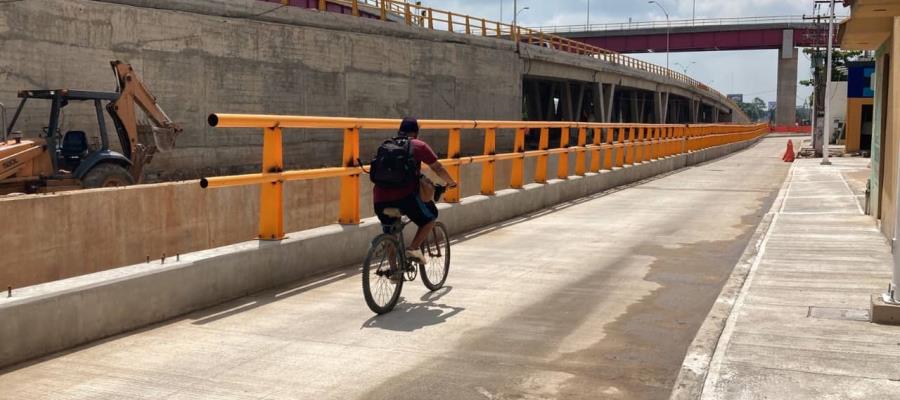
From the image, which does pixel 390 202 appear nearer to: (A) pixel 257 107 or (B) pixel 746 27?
(A) pixel 257 107

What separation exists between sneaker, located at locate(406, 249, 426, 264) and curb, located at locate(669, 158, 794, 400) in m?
2.47

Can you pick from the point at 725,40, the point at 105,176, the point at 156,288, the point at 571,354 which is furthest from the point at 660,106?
the point at 156,288

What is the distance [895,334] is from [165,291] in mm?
5539

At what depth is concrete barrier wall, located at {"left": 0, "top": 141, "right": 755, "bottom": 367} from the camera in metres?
5.54

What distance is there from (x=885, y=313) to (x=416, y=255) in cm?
378

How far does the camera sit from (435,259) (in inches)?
316

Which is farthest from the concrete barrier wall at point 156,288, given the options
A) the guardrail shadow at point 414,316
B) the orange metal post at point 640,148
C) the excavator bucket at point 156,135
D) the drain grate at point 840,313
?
the orange metal post at point 640,148

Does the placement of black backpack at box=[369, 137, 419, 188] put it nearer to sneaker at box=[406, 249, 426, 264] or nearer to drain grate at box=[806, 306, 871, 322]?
sneaker at box=[406, 249, 426, 264]

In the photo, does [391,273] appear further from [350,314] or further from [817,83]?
[817,83]

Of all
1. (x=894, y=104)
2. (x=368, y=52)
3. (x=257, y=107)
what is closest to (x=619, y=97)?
(x=368, y=52)

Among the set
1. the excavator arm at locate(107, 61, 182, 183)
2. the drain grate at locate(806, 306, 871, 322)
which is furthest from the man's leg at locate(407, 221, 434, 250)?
the excavator arm at locate(107, 61, 182, 183)

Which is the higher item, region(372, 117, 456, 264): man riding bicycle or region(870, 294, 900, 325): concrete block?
region(372, 117, 456, 264): man riding bicycle

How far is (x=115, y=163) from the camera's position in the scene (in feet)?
52.5

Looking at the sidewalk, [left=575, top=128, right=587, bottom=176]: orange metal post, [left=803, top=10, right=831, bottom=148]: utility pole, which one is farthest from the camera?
[left=803, top=10, right=831, bottom=148]: utility pole
